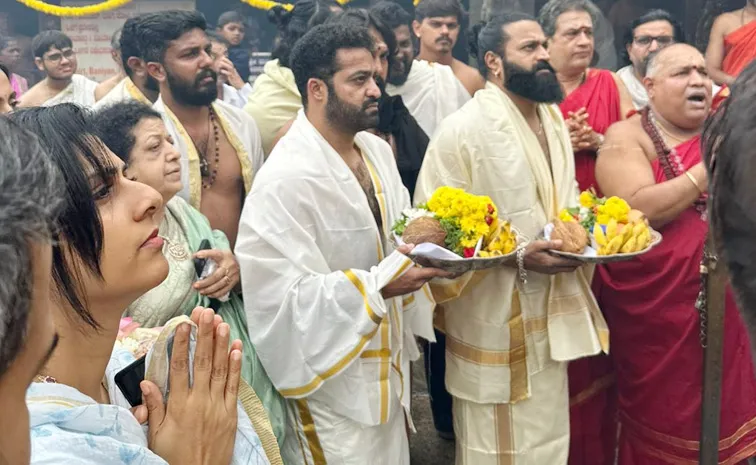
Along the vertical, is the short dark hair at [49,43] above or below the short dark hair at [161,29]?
below

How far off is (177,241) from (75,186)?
4.41 feet

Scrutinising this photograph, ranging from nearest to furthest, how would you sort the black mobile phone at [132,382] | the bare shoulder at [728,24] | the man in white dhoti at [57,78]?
1. the black mobile phone at [132,382]
2. the bare shoulder at [728,24]
3. the man in white dhoti at [57,78]

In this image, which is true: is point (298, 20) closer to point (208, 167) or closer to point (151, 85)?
point (151, 85)

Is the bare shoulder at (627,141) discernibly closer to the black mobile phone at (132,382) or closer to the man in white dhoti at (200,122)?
the man in white dhoti at (200,122)

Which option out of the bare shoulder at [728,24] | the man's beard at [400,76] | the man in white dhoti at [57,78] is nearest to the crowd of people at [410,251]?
the man's beard at [400,76]

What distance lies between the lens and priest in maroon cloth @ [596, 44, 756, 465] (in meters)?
3.21

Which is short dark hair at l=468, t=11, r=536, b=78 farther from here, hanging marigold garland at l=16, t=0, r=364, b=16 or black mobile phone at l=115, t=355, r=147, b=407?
hanging marigold garland at l=16, t=0, r=364, b=16

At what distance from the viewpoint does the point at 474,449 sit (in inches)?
125

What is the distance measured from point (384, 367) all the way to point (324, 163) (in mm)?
710

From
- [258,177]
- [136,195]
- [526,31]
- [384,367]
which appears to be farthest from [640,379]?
[136,195]

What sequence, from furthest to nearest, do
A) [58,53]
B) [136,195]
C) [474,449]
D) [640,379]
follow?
[58,53]
[640,379]
[474,449]
[136,195]

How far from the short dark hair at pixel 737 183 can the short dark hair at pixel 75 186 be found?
95 centimetres

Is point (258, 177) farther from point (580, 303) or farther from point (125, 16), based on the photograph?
point (125, 16)

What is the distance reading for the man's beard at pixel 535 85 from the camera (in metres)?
3.32
